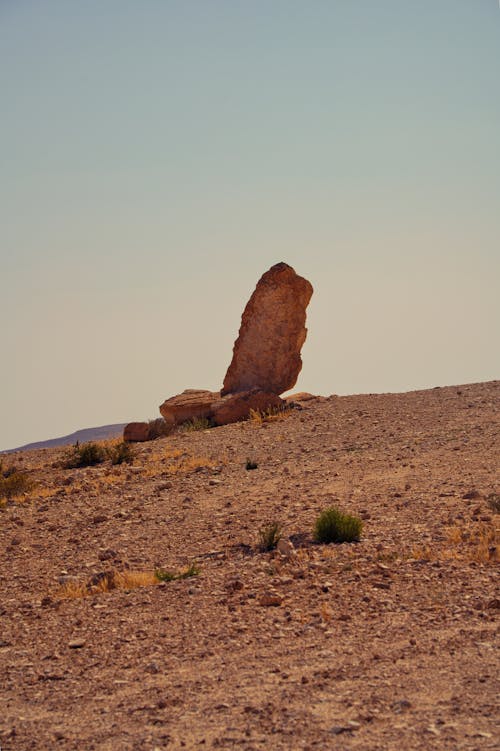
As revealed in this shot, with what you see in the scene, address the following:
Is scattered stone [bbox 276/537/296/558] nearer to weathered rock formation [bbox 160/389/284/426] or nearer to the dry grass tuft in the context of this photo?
the dry grass tuft

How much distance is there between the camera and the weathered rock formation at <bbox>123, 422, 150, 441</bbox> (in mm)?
25203

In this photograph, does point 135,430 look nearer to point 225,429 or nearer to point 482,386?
point 225,429

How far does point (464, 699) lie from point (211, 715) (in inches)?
69.1

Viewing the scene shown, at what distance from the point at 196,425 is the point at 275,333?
3805 millimetres

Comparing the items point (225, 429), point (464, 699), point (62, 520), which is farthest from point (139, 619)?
point (225, 429)

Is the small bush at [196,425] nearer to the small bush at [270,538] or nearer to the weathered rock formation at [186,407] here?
the weathered rock formation at [186,407]

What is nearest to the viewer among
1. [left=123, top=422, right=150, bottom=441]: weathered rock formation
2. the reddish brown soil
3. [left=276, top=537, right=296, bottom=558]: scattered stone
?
the reddish brown soil

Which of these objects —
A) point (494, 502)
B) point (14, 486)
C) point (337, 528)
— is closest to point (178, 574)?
point (337, 528)

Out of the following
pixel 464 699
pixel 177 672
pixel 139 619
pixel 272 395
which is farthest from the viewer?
pixel 272 395

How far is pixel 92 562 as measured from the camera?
1237 cm

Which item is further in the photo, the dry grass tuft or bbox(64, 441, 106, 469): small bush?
bbox(64, 441, 106, 469): small bush

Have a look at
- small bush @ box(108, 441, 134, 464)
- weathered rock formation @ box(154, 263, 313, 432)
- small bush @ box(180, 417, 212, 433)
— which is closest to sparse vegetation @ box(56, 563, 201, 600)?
small bush @ box(108, 441, 134, 464)

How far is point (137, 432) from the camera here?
2534cm

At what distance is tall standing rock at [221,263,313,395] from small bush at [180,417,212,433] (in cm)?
185
